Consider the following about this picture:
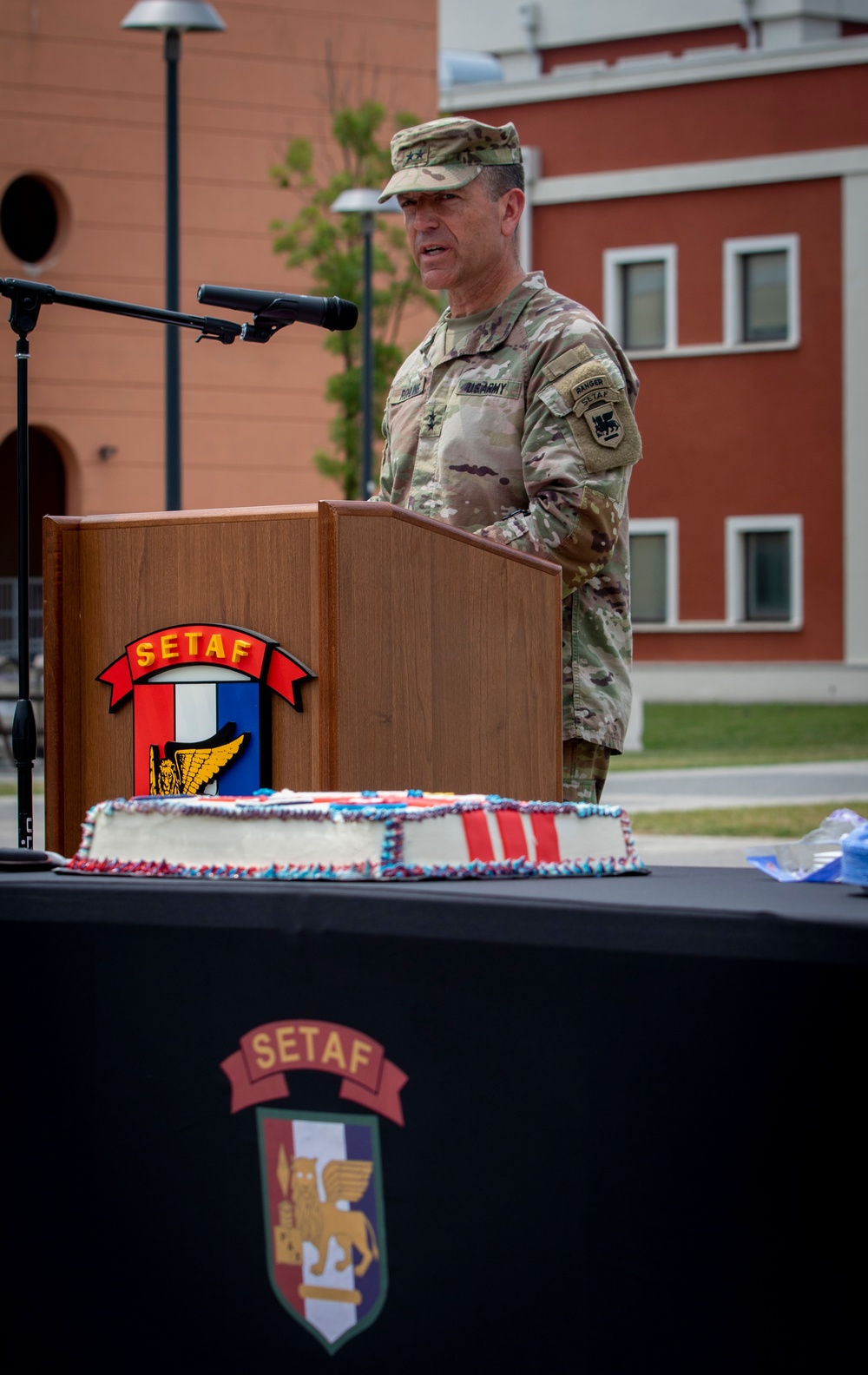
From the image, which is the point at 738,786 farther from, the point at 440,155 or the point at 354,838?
the point at 354,838

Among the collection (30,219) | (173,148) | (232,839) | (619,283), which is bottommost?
(232,839)

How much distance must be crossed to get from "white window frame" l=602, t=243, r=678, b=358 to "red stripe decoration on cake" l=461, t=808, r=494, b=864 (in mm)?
29132

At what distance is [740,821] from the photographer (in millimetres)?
11773

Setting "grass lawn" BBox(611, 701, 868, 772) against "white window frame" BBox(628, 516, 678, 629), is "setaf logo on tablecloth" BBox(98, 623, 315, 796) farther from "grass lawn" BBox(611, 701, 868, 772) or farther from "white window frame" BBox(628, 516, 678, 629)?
"white window frame" BBox(628, 516, 678, 629)

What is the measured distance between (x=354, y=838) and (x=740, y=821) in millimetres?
10302

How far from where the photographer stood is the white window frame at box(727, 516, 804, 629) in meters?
29.7

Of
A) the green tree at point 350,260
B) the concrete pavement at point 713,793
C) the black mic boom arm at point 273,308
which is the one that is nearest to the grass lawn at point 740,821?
the concrete pavement at point 713,793

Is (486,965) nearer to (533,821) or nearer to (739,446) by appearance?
(533,821)

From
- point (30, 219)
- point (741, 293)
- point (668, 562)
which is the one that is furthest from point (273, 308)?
point (741, 293)

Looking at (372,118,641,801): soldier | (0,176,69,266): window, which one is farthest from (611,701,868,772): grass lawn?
(372,118,641,801): soldier

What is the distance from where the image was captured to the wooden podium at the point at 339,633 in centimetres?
223

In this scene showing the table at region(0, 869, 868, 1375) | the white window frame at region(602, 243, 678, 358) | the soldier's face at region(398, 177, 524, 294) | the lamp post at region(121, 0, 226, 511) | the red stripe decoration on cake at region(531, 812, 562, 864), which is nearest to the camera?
the table at region(0, 869, 868, 1375)

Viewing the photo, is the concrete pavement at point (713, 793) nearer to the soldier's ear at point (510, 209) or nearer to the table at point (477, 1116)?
the soldier's ear at point (510, 209)

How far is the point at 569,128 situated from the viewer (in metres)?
30.7
